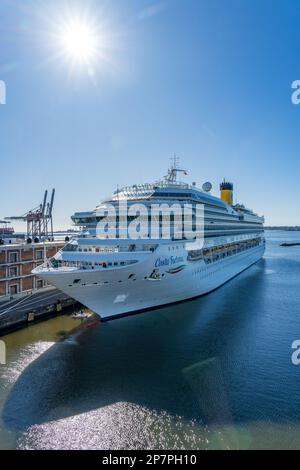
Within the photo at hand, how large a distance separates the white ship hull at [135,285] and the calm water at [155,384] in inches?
51.2

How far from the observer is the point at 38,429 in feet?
39.5

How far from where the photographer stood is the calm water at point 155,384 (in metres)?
11.7

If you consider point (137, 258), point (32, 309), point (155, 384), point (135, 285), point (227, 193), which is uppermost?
point (227, 193)

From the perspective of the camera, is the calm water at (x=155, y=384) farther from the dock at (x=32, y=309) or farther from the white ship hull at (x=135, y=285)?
the white ship hull at (x=135, y=285)

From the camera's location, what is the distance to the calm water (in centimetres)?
1169

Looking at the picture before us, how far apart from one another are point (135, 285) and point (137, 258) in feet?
6.77

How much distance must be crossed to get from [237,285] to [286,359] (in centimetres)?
2163

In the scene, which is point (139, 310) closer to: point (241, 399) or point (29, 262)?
point (241, 399)

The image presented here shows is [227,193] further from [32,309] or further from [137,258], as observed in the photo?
[32,309]

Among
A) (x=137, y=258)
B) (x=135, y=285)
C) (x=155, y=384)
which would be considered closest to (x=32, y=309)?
(x=135, y=285)

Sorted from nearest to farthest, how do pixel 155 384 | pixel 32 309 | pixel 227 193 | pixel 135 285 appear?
pixel 155 384, pixel 135 285, pixel 32 309, pixel 227 193

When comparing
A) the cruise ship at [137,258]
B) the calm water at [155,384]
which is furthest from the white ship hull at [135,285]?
the calm water at [155,384]

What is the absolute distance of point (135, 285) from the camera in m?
21.9

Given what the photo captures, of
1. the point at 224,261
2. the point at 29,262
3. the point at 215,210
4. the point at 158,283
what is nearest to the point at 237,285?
the point at 224,261
